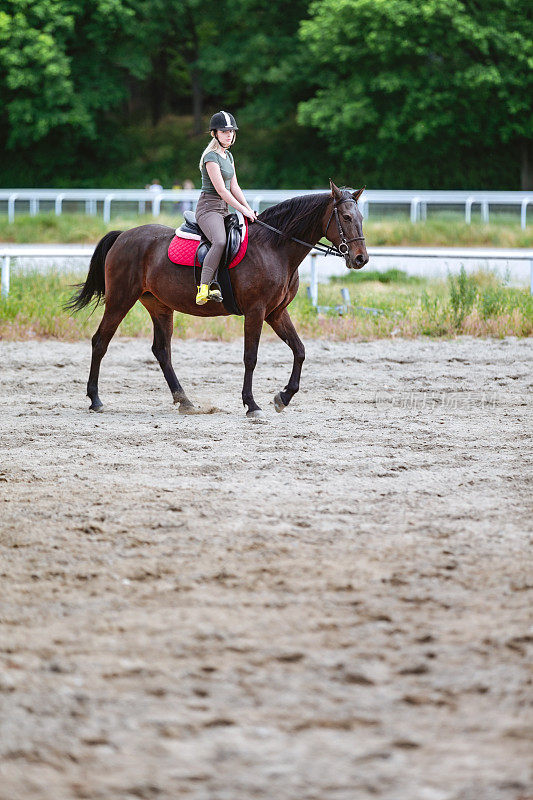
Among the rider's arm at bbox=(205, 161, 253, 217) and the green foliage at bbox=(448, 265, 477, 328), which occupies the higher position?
the rider's arm at bbox=(205, 161, 253, 217)

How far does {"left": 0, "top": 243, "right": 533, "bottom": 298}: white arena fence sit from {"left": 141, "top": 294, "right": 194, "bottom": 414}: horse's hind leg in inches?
166

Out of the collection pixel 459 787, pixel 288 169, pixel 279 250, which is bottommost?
pixel 459 787

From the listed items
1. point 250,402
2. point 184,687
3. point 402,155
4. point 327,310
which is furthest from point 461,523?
point 402,155

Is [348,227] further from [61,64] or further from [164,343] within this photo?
[61,64]

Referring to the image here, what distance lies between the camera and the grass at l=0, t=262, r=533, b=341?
14016mm

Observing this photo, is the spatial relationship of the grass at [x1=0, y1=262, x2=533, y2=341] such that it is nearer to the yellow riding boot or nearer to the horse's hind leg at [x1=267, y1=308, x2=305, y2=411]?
the horse's hind leg at [x1=267, y1=308, x2=305, y2=411]

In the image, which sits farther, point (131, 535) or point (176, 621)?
point (131, 535)

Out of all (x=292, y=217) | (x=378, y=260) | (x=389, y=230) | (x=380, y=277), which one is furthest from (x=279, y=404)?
(x=389, y=230)

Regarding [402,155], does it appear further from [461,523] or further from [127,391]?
[461,523]

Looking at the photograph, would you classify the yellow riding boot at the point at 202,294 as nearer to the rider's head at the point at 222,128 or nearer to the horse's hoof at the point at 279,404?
the horse's hoof at the point at 279,404

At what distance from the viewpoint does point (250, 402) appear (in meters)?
9.41

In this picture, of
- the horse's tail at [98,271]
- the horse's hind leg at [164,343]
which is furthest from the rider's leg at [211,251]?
the horse's tail at [98,271]

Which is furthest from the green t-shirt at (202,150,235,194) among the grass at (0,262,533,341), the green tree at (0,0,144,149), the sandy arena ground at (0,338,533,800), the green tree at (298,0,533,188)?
the green tree at (0,0,144,149)

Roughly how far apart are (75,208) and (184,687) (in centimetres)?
2822
